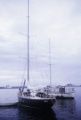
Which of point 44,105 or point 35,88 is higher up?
point 35,88

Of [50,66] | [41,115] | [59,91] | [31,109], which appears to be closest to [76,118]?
[41,115]

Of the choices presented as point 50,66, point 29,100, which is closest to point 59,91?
point 50,66

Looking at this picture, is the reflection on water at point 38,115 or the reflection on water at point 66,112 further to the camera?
the reflection on water at point 66,112

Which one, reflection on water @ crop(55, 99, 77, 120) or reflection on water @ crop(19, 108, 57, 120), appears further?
reflection on water @ crop(55, 99, 77, 120)

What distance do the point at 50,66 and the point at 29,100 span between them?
38431mm

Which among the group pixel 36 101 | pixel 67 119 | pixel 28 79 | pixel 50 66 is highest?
pixel 50 66

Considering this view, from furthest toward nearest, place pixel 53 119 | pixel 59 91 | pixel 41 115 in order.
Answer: pixel 59 91, pixel 41 115, pixel 53 119

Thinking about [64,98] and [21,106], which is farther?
[64,98]

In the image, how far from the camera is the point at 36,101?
186ft

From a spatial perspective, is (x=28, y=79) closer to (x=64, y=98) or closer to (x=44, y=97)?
(x=44, y=97)

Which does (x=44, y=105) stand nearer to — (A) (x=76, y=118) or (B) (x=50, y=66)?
(A) (x=76, y=118)

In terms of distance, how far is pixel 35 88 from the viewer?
64.2 m

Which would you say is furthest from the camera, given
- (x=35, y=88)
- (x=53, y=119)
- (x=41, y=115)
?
(x=35, y=88)

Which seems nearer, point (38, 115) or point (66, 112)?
point (38, 115)
